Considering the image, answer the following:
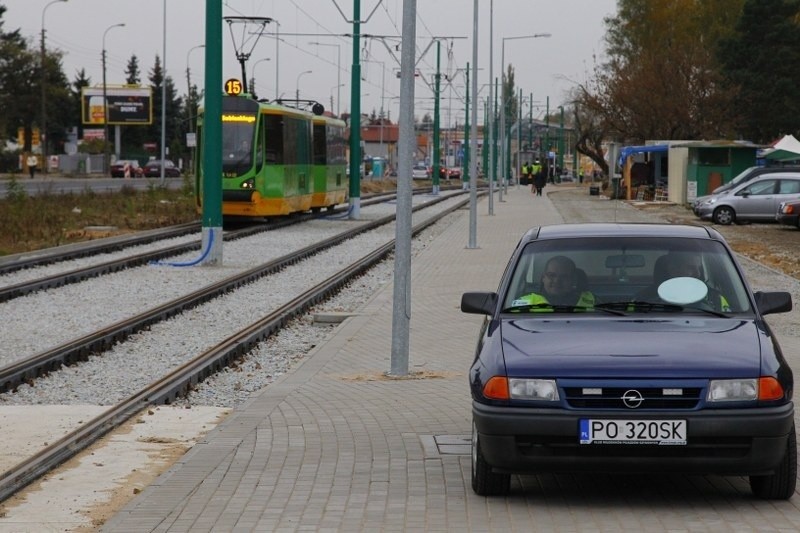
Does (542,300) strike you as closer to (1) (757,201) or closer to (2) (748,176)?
(1) (757,201)

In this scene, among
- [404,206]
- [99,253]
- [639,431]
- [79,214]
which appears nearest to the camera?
[639,431]

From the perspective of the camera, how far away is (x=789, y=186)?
43.5 metres

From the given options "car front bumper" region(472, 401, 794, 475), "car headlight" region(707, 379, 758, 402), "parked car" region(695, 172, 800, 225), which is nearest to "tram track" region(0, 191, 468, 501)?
"car front bumper" region(472, 401, 794, 475)

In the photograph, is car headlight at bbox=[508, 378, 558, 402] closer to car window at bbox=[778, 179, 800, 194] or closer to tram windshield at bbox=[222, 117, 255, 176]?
tram windshield at bbox=[222, 117, 255, 176]

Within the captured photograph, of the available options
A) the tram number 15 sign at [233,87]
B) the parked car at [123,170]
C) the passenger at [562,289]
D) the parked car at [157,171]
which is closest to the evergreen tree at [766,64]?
the parked car at [157,171]

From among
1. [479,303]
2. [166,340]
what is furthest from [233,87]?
[479,303]

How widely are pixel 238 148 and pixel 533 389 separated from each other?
3074cm

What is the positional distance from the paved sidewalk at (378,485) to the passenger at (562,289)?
929 mm

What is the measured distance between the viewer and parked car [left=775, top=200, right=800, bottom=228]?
4106cm

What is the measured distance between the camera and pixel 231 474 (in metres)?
8.14

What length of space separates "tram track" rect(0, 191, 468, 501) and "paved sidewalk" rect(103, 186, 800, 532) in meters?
0.76

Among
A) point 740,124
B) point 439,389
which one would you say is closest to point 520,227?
point 439,389

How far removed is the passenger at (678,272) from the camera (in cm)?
820

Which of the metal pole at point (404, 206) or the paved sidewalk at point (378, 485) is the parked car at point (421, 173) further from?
the paved sidewalk at point (378, 485)
